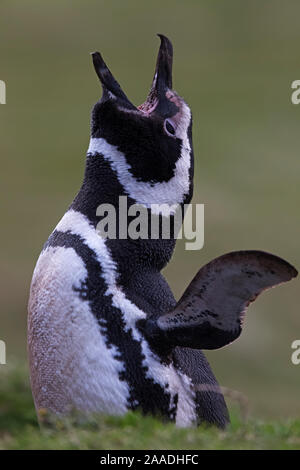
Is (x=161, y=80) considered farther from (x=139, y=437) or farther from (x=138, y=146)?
(x=139, y=437)

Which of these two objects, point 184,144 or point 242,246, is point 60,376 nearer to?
point 184,144

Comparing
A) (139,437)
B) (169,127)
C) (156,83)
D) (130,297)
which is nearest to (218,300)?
(130,297)

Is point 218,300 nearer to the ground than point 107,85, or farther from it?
nearer to the ground

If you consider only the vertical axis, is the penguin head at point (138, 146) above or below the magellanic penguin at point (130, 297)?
above

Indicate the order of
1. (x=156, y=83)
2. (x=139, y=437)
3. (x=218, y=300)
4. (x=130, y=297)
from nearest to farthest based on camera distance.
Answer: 1. (x=139, y=437)
2. (x=218, y=300)
3. (x=130, y=297)
4. (x=156, y=83)

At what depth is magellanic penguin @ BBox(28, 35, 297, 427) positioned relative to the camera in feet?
8.72

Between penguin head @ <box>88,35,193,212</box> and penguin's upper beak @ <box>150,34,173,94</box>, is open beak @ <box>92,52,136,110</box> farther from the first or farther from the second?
penguin's upper beak @ <box>150,34,173,94</box>

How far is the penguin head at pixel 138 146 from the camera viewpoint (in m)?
2.86

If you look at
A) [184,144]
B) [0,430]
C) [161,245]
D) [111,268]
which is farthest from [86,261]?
[0,430]

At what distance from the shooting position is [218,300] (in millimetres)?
2646

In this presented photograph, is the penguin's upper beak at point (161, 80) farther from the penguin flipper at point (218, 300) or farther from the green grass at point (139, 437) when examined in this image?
the green grass at point (139, 437)

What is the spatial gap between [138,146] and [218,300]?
491mm

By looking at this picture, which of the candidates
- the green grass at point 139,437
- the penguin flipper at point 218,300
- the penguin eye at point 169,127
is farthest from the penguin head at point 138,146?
the green grass at point 139,437

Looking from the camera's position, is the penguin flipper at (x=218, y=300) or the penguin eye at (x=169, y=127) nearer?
the penguin flipper at (x=218, y=300)
